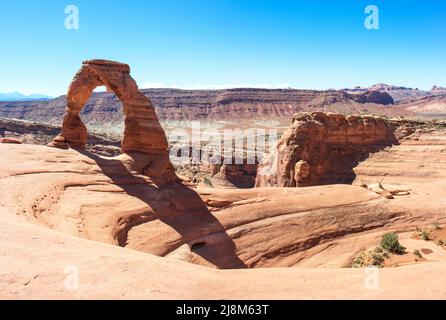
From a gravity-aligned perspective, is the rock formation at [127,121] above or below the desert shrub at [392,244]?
above

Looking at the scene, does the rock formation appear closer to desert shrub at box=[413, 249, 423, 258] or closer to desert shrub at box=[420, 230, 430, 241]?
desert shrub at box=[413, 249, 423, 258]

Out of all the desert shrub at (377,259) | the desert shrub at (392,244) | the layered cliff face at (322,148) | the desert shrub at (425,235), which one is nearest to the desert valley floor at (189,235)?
the desert shrub at (425,235)

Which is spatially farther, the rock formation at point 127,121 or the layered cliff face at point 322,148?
the layered cliff face at point 322,148

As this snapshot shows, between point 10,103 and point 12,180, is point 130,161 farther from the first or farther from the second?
point 10,103

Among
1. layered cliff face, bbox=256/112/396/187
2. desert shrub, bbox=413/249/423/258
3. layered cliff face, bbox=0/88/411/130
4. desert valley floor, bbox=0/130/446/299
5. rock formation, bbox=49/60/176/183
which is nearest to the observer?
desert valley floor, bbox=0/130/446/299

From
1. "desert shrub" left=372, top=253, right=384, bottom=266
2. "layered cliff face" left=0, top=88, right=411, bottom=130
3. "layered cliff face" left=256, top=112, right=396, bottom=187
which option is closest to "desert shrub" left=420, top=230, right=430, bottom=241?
"desert shrub" left=372, top=253, right=384, bottom=266

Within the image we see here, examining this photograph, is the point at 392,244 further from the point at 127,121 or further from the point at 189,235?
the point at 127,121

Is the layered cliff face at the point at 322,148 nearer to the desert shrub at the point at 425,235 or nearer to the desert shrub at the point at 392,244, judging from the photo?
the desert shrub at the point at 425,235

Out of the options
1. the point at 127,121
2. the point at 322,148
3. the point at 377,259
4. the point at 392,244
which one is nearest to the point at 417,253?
the point at 392,244
